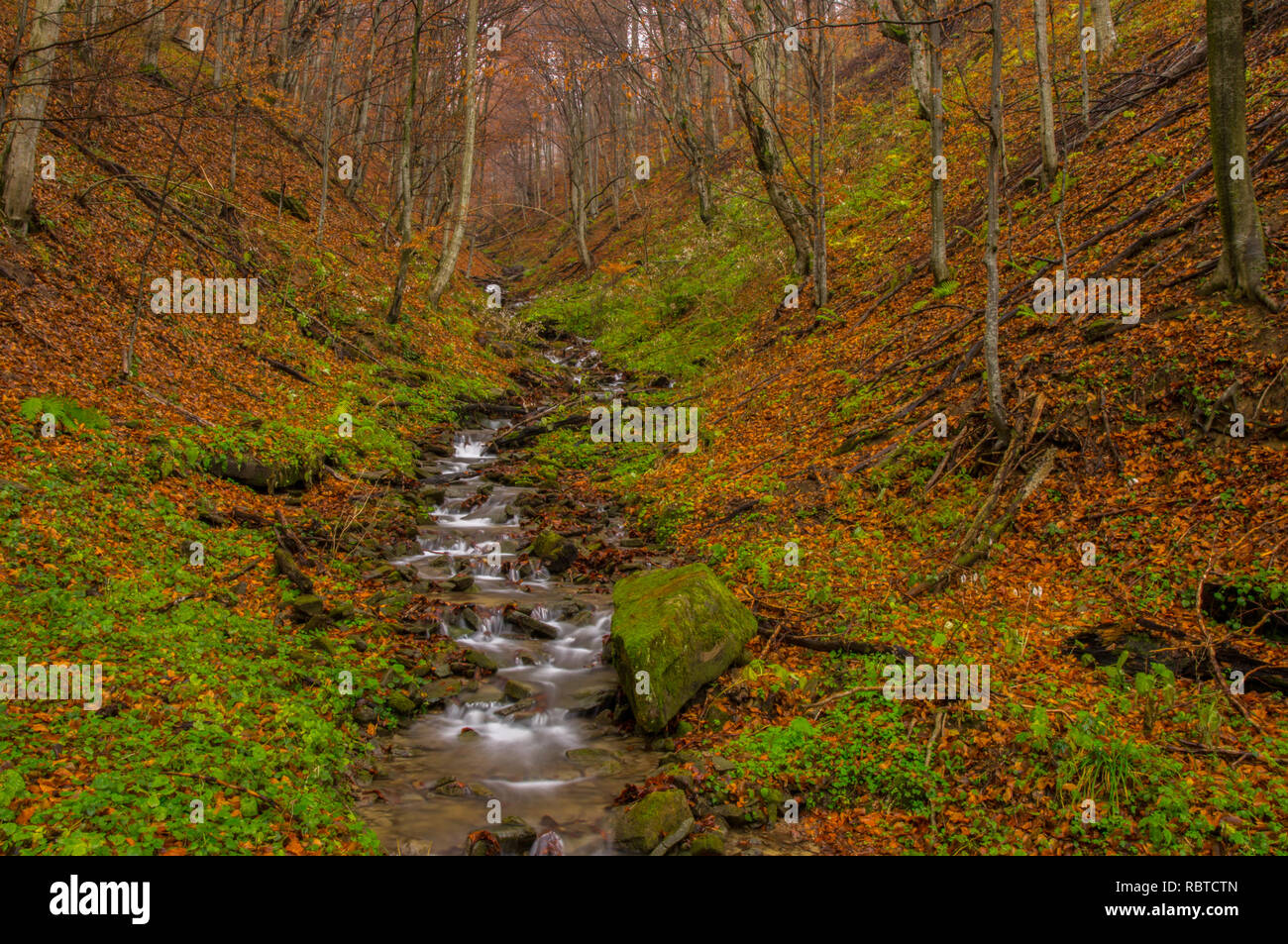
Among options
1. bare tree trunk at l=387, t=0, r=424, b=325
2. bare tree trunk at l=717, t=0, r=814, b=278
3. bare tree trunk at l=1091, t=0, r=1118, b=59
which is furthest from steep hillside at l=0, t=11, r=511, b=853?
bare tree trunk at l=1091, t=0, r=1118, b=59

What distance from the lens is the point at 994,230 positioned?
27.0ft

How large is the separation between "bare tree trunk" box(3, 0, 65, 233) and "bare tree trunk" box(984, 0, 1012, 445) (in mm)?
12257

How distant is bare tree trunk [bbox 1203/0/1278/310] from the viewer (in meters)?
7.91

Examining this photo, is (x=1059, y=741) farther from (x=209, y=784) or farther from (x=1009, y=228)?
(x=1009, y=228)

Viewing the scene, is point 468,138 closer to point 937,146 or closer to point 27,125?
point 27,125

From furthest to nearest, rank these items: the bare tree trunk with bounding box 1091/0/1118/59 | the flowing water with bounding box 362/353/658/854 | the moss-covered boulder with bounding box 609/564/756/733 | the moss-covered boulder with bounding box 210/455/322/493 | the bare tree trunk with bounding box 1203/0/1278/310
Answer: the bare tree trunk with bounding box 1091/0/1118/59 < the moss-covered boulder with bounding box 210/455/322/493 < the bare tree trunk with bounding box 1203/0/1278/310 < the moss-covered boulder with bounding box 609/564/756/733 < the flowing water with bounding box 362/353/658/854

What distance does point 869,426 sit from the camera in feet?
36.5

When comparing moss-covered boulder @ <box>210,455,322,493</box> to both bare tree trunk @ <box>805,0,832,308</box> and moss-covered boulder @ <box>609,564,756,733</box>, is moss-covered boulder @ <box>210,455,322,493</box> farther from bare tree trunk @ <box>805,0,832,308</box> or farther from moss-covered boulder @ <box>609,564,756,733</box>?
bare tree trunk @ <box>805,0,832,308</box>

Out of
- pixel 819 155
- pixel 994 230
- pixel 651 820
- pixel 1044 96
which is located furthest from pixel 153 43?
pixel 651 820

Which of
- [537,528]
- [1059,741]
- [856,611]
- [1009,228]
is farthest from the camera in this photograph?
[1009,228]

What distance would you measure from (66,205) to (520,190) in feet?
168

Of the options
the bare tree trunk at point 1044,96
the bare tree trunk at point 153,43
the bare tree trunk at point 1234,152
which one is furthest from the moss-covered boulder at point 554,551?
the bare tree trunk at point 153,43

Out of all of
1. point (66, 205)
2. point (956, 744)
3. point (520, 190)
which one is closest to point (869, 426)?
point (956, 744)
